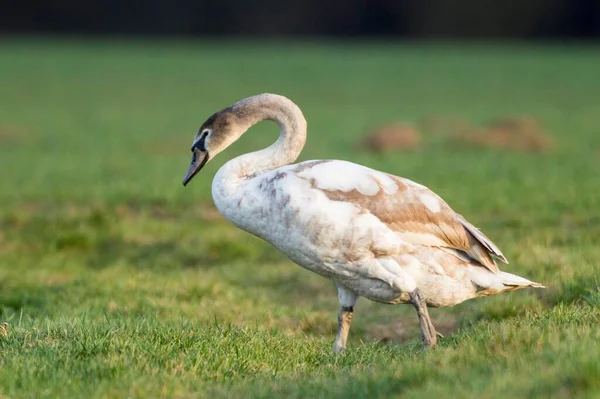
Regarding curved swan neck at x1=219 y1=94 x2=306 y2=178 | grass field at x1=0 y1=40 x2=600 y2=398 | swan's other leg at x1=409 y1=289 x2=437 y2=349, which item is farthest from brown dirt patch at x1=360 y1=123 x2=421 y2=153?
swan's other leg at x1=409 y1=289 x2=437 y2=349

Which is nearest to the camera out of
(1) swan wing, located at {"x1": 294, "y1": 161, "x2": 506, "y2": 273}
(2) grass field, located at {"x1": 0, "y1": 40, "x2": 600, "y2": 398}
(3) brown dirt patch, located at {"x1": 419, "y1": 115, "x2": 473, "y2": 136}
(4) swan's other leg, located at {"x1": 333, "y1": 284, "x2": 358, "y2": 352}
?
(2) grass field, located at {"x1": 0, "y1": 40, "x2": 600, "y2": 398}

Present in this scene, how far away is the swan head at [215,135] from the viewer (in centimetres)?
689

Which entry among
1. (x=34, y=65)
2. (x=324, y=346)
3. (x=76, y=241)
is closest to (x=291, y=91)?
(x=34, y=65)

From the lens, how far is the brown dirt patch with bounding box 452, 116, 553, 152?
62.2ft

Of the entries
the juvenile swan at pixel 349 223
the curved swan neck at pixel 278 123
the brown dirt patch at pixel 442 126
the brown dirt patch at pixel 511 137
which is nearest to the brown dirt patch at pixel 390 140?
the brown dirt patch at pixel 511 137

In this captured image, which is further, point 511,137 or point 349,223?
point 511,137

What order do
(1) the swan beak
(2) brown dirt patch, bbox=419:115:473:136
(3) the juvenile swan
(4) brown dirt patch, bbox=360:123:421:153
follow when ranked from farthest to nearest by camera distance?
1. (2) brown dirt patch, bbox=419:115:473:136
2. (4) brown dirt patch, bbox=360:123:421:153
3. (1) the swan beak
4. (3) the juvenile swan

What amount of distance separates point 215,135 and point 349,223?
48.0 inches

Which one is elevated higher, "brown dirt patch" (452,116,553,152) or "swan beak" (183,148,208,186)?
"swan beak" (183,148,208,186)

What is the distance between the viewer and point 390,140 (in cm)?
1923

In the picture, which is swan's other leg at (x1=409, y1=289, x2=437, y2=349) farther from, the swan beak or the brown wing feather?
the swan beak

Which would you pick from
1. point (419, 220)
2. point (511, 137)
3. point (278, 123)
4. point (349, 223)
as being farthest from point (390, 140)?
point (349, 223)

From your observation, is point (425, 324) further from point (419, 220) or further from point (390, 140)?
point (390, 140)

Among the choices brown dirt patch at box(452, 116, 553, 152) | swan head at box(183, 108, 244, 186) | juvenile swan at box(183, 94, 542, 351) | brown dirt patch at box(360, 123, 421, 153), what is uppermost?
swan head at box(183, 108, 244, 186)
